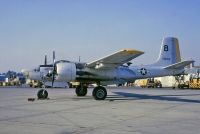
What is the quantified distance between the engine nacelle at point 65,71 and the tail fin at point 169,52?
8.71 meters

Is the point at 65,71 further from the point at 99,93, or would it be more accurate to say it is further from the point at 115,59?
the point at 115,59

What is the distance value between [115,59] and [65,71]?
3283 millimetres

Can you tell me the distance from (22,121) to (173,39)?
61.3 ft

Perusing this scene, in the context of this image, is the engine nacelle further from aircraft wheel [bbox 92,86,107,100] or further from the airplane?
aircraft wheel [bbox 92,86,107,100]

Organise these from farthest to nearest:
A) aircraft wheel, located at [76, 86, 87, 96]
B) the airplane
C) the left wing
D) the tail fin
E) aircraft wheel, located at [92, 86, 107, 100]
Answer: the tail fin → aircraft wheel, located at [76, 86, 87, 96] → aircraft wheel, located at [92, 86, 107, 100] → the airplane → the left wing

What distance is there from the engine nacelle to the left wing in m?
1.14

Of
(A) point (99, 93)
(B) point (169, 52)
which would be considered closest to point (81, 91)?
(A) point (99, 93)

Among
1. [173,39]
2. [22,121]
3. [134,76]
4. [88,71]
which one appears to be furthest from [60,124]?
[173,39]

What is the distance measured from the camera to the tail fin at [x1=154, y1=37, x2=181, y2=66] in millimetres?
25891

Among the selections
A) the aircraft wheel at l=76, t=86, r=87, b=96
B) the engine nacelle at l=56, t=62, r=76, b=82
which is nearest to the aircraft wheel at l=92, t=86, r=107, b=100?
the engine nacelle at l=56, t=62, r=76, b=82

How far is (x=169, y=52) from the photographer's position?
26047mm

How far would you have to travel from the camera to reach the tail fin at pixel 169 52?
25891 mm

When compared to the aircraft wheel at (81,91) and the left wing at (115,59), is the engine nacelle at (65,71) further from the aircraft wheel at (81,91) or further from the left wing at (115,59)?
the aircraft wheel at (81,91)

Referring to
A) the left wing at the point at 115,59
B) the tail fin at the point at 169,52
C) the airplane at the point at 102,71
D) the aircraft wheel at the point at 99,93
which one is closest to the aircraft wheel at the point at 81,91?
the airplane at the point at 102,71
